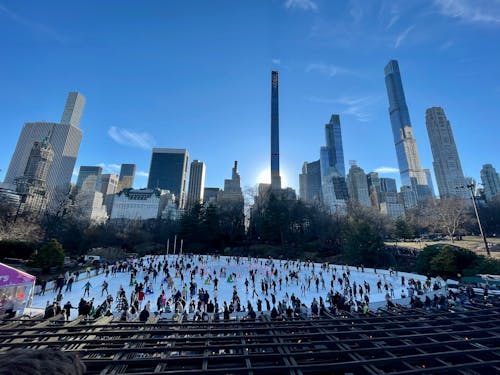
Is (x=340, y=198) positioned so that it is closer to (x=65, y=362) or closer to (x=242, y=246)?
(x=242, y=246)

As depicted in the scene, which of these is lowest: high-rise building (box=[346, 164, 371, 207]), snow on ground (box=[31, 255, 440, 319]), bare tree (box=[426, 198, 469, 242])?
snow on ground (box=[31, 255, 440, 319])

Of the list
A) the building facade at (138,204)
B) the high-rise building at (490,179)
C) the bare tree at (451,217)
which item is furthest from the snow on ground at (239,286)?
Result: the high-rise building at (490,179)

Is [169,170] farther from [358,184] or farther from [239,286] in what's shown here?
[239,286]

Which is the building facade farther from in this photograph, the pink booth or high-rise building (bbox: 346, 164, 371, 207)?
high-rise building (bbox: 346, 164, 371, 207)

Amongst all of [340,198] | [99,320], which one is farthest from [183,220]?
[340,198]

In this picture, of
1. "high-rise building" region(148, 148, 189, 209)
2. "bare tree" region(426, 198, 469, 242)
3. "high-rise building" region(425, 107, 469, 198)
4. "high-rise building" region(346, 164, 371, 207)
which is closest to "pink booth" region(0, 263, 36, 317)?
"bare tree" region(426, 198, 469, 242)

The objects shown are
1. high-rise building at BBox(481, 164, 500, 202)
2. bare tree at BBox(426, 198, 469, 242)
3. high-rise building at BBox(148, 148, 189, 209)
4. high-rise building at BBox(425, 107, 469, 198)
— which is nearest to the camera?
bare tree at BBox(426, 198, 469, 242)

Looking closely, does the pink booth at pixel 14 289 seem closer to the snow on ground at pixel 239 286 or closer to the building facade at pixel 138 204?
the snow on ground at pixel 239 286
